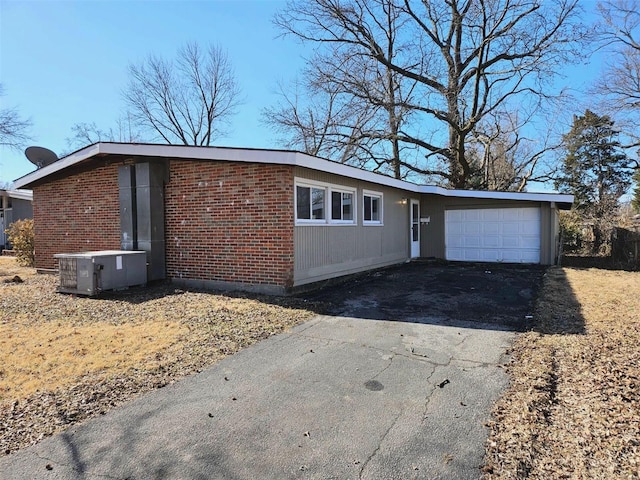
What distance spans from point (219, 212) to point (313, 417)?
6004 millimetres

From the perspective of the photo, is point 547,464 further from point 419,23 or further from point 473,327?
point 419,23

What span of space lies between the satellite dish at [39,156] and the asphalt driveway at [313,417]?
13.4 metres

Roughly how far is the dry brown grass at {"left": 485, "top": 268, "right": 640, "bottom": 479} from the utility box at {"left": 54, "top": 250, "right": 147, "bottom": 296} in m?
7.24

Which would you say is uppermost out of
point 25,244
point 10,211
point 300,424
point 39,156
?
point 39,156

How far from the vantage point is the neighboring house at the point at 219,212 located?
7.80 meters

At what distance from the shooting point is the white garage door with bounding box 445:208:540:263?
13594mm

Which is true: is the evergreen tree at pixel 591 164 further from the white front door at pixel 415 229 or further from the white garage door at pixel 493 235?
the white front door at pixel 415 229

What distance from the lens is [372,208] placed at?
11.4 meters

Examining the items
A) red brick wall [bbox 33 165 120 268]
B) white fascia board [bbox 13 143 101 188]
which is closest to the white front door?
red brick wall [bbox 33 165 120 268]

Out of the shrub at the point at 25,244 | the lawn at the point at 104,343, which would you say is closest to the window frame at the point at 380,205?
the lawn at the point at 104,343

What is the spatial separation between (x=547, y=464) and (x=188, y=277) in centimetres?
778

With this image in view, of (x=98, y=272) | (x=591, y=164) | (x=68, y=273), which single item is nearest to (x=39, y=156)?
(x=68, y=273)

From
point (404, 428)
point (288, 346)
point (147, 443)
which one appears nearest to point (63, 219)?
point (288, 346)

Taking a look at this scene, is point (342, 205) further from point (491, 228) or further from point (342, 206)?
point (491, 228)
